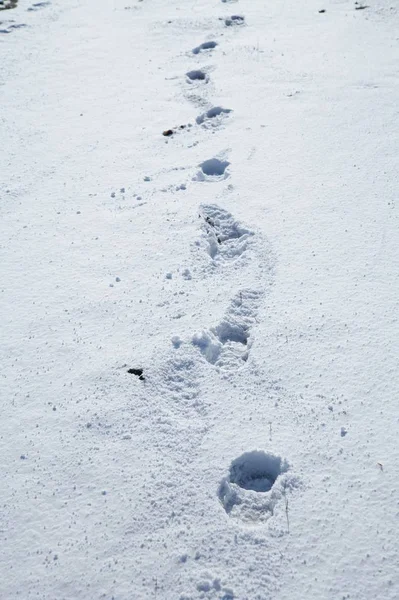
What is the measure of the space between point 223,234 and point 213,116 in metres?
3.02

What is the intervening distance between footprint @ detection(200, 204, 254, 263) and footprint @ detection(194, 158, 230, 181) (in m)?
0.76

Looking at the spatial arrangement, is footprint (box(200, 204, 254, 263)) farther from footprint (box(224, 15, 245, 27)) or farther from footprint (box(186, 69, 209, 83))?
footprint (box(224, 15, 245, 27))

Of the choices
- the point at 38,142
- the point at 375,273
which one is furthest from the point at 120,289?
the point at 38,142

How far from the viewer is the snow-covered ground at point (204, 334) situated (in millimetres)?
3357

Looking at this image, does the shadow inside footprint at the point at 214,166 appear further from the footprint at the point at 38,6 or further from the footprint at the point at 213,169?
the footprint at the point at 38,6

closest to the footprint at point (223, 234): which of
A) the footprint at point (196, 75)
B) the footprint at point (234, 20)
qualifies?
the footprint at point (196, 75)

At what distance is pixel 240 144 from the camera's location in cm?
725

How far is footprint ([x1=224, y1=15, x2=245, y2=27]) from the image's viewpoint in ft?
35.6

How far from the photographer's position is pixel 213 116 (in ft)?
26.6

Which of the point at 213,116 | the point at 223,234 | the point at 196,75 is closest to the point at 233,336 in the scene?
the point at 223,234

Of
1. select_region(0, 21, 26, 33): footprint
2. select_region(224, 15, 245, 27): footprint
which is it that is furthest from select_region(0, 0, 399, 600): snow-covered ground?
select_region(0, 21, 26, 33): footprint

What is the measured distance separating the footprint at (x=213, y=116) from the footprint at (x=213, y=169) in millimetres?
1109

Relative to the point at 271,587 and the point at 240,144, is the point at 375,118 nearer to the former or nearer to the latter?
the point at 240,144

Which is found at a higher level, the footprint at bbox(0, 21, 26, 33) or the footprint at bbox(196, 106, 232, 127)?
the footprint at bbox(0, 21, 26, 33)
